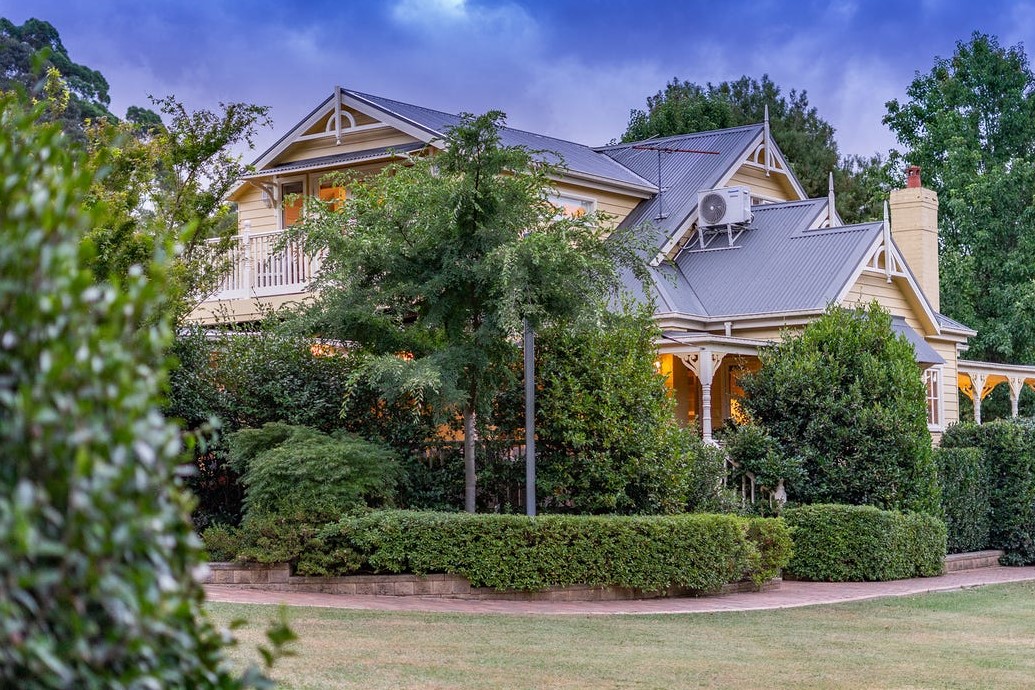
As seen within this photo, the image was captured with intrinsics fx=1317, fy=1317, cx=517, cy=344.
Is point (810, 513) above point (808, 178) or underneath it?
underneath

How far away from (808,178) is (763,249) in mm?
25911

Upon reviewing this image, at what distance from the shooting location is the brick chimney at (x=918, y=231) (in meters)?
28.4

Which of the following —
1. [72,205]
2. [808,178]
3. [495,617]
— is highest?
[808,178]

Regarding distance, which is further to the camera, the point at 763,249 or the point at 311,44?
the point at 311,44

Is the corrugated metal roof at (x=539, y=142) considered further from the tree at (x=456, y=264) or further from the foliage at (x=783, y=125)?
the foliage at (x=783, y=125)

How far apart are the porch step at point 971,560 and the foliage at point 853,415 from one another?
1083mm

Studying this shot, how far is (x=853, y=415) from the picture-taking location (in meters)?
18.6

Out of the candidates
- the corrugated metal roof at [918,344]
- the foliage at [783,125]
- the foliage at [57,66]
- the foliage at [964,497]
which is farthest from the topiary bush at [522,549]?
the foliage at [57,66]

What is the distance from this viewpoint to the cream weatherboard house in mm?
22766

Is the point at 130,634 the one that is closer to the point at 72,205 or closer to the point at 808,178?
the point at 72,205

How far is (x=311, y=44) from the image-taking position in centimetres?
3394

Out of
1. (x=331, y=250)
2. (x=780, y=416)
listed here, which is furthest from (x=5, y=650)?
(x=780, y=416)

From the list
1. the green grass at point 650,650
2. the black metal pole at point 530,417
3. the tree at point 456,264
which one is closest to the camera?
the green grass at point 650,650

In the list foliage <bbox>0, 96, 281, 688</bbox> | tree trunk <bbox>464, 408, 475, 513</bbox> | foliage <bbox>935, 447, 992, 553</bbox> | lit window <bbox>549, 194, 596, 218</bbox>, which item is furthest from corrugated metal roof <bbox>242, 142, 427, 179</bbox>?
foliage <bbox>0, 96, 281, 688</bbox>
